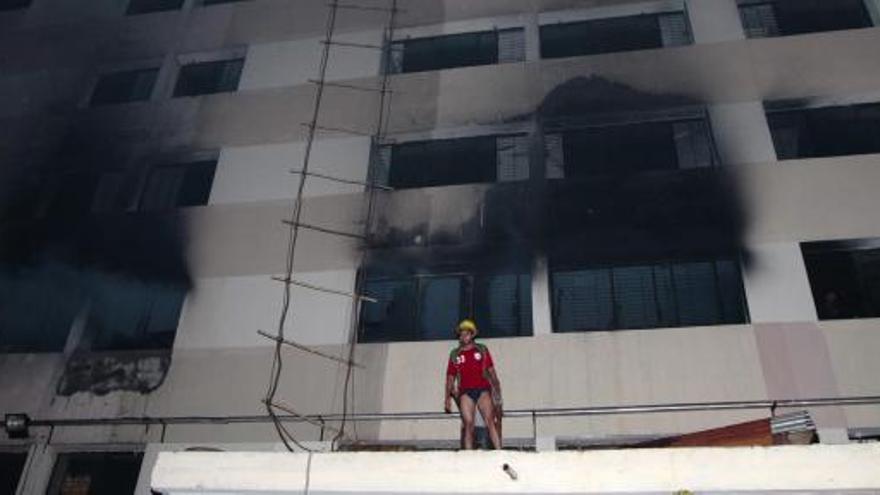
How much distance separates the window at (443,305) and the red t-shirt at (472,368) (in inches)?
171

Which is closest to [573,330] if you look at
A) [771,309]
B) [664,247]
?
[664,247]

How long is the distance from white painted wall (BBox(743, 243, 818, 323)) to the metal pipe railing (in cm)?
165

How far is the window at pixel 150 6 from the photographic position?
65.3 ft

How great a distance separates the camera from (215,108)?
17.0 metres

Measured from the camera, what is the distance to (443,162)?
15.4 metres

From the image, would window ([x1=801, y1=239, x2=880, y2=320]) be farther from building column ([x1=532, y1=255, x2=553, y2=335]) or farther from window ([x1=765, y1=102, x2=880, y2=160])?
building column ([x1=532, y1=255, x2=553, y2=335])

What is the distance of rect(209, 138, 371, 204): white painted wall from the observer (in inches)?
593

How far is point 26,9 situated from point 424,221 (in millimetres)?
15509

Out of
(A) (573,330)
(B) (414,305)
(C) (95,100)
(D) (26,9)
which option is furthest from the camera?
(D) (26,9)

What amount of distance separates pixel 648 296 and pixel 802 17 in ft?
26.9

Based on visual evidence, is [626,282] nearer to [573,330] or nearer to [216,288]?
[573,330]

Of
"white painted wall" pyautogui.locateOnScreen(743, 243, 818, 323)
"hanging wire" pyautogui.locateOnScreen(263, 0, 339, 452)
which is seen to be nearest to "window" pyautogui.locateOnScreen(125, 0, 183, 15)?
"hanging wire" pyautogui.locateOnScreen(263, 0, 339, 452)

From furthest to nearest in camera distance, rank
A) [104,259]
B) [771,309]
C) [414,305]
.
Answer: [104,259], [414,305], [771,309]

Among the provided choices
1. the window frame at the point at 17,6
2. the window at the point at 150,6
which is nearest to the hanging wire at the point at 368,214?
the window at the point at 150,6
